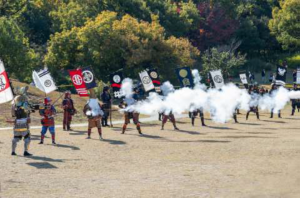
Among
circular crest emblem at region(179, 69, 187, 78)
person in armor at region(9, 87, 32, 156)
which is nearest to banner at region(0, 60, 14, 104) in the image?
person in armor at region(9, 87, 32, 156)

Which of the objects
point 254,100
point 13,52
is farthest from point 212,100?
point 13,52

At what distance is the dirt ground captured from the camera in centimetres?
1453

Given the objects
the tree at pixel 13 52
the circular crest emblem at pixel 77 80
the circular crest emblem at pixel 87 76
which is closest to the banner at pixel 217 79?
the circular crest emblem at pixel 87 76

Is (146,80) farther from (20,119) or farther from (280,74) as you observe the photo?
(20,119)

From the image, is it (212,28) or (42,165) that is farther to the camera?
(212,28)

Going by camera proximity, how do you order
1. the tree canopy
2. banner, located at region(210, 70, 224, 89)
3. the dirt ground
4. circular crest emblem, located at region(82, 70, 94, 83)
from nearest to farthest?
the dirt ground → circular crest emblem, located at region(82, 70, 94, 83) → banner, located at region(210, 70, 224, 89) → the tree canopy

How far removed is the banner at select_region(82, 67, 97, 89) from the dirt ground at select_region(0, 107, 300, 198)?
597cm

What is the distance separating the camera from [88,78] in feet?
108

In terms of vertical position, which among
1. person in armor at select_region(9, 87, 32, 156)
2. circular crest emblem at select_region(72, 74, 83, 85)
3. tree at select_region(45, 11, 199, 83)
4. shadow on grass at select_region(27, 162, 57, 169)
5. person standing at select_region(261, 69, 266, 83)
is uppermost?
tree at select_region(45, 11, 199, 83)

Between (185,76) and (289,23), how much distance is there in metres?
34.9

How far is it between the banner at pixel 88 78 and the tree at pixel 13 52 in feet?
32.0

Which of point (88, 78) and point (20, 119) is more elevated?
point (88, 78)

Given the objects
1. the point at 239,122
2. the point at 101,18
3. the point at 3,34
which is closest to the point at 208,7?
the point at 101,18

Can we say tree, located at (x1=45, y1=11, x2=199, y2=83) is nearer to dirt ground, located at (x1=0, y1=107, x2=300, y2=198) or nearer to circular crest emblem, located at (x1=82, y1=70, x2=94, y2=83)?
circular crest emblem, located at (x1=82, y1=70, x2=94, y2=83)
